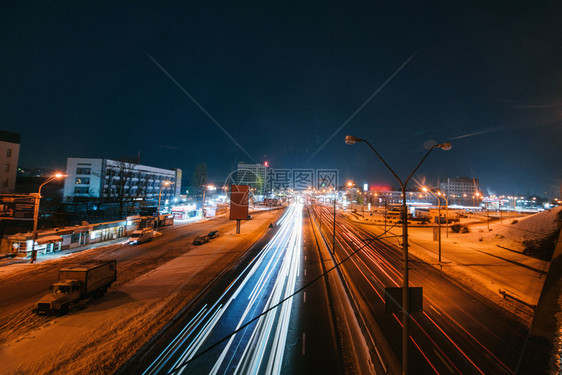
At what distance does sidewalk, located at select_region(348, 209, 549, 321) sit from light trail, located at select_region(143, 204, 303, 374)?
1158 centimetres

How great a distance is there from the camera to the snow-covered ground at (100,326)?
8.55m

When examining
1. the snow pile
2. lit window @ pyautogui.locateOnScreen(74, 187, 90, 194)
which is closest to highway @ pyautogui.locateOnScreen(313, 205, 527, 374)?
the snow pile

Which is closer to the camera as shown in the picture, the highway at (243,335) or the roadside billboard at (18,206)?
the highway at (243,335)

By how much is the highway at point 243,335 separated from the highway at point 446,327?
3367 millimetres

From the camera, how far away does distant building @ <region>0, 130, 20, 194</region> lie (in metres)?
39.0

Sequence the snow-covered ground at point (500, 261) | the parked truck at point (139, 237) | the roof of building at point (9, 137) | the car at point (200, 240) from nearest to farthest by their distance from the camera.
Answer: the snow-covered ground at point (500, 261), the parked truck at point (139, 237), the car at point (200, 240), the roof of building at point (9, 137)

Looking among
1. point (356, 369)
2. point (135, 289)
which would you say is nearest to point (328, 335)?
point (356, 369)

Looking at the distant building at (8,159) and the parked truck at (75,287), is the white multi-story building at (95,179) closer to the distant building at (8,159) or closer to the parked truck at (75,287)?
the distant building at (8,159)

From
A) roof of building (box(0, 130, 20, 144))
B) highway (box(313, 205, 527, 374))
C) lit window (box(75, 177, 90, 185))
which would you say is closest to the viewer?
highway (box(313, 205, 527, 374))

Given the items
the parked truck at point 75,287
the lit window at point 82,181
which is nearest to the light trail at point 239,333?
the parked truck at point 75,287

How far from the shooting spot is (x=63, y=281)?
12602 millimetres

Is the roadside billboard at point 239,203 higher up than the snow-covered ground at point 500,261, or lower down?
higher up

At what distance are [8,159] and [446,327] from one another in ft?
217

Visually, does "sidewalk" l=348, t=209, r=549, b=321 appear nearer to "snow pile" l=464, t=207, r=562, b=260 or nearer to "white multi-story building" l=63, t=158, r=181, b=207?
"snow pile" l=464, t=207, r=562, b=260
